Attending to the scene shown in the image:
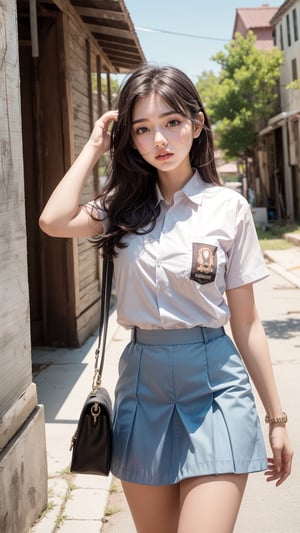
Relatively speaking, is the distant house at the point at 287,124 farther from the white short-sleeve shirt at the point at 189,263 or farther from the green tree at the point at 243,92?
the white short-sleeve shirt at the point at 189,263

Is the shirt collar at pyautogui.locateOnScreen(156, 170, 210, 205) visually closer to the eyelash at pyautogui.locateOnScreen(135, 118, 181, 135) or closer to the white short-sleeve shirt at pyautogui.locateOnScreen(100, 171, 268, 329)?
the white short-sleeve shirt at pyautogui.locateOnScreen(100, 171, 268, 329)

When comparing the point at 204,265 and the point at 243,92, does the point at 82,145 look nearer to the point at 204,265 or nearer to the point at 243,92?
the point at 204,265

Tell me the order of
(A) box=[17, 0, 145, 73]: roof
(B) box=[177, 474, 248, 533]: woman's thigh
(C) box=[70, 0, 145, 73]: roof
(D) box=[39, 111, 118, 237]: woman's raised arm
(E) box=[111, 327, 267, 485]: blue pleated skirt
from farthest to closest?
(C) box=[70, 0, 145, 73]: roof → (A) box=[17, 0, 145, 73]: roof → (D) box=[39, 111, 118, 237]: woman's raised arm → (E) box=[111, 327, 267, 485]: blue pleated skirt → (B) box=[177, 474, 248, 533]: woman's thigh

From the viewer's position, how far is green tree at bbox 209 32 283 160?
3434cm

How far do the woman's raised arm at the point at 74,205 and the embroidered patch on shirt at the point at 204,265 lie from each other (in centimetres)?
42

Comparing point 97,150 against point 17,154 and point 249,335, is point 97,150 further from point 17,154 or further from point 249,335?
point 17,154

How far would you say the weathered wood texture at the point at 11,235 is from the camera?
3.37 metres

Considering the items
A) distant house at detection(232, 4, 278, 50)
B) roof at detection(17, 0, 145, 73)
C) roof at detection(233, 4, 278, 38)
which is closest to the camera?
roof at detection(17, 0, 145, 73)

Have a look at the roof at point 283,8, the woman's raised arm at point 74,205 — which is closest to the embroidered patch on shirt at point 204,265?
the woman's raised arm at point 74,205

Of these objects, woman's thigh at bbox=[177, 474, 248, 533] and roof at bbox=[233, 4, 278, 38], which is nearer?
woman's thigh at bbox=[177, 474, 248, 533]

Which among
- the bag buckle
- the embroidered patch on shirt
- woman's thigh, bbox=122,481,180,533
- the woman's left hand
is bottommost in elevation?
woman's thigh, bbox=122,481,180,533

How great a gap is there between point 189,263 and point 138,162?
1.59 feet

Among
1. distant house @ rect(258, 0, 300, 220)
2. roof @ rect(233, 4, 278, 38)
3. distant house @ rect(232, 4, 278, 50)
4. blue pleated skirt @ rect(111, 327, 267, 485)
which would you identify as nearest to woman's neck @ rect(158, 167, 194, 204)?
blue pleated skirt @ rect(111, 327, 267, 485)

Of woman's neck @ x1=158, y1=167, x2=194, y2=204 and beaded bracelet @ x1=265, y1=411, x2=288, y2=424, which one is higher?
woman's neck @ x1=158, y1=167, x2=194, y2=204
